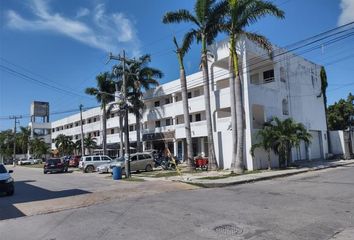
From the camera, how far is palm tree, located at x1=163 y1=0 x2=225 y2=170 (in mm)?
27297

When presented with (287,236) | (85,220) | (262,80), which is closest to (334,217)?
(287,236)

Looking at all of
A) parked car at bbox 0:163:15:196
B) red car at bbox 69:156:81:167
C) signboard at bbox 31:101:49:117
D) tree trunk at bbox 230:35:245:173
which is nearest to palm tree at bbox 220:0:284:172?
tree trunk at bbox 230:35:245:173

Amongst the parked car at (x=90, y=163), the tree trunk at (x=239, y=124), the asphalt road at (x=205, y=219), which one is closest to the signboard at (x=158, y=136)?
the parked car at (x=90, y=163)

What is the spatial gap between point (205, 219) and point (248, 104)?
63.1ft

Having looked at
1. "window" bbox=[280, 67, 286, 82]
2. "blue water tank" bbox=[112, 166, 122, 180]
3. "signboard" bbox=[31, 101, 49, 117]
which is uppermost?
"signboard" bbox=[31, 101, 49, 117]

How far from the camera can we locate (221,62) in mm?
32250

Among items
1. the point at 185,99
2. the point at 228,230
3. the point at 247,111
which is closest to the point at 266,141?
the point at 247,111

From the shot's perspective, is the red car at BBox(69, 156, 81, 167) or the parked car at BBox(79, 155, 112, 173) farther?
the red car at BBox(69, 156, 81, 167)

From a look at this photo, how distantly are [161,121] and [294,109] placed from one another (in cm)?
1727

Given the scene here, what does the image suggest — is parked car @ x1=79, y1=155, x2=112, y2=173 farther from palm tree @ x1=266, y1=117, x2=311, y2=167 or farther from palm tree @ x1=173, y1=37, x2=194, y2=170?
palm tree @ x1=266, y1=117, x2=311, y2=167

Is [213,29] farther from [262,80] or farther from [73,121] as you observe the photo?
Answer: [73,121]

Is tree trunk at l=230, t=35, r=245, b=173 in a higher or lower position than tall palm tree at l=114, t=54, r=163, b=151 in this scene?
lower

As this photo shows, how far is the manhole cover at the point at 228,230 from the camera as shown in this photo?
7.97 m

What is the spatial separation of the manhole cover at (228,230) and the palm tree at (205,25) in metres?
19.3
